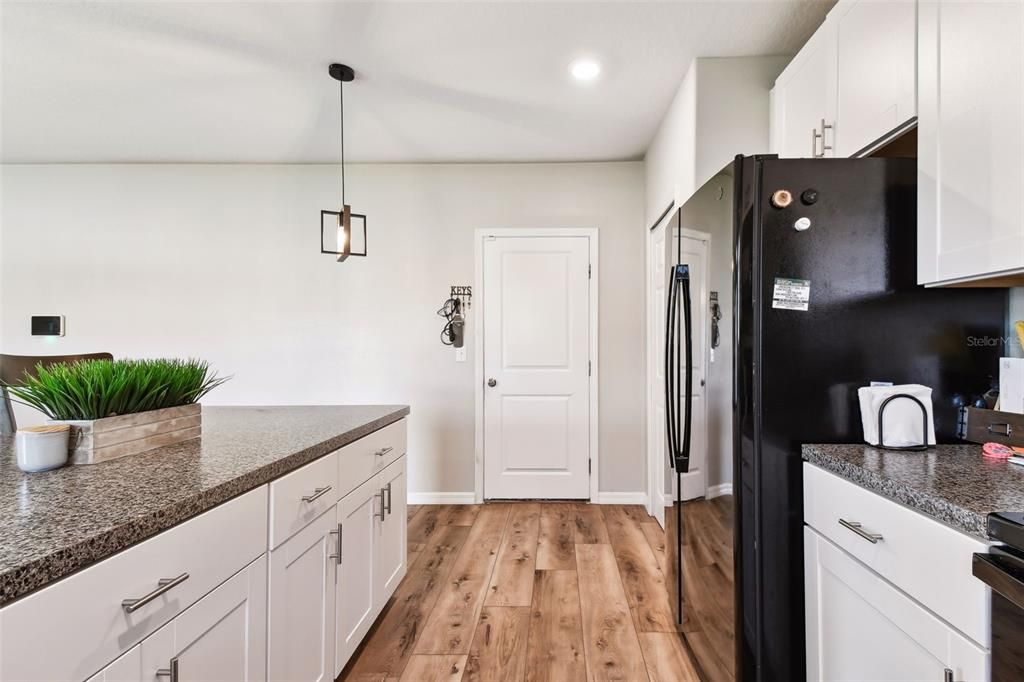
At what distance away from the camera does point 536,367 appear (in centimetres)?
352

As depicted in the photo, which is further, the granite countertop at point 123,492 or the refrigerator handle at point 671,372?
the refrigerator handle at point 671,372

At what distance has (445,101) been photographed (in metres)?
2.65

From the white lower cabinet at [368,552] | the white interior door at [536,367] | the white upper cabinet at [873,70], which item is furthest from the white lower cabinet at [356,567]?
the white upper cabinet at [873,70]

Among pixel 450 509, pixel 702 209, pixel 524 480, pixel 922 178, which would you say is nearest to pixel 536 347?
pixel 524 480

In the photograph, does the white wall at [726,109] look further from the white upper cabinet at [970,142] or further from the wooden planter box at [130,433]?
the wooden planter box at [130,433]

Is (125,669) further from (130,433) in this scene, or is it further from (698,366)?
(698,366)

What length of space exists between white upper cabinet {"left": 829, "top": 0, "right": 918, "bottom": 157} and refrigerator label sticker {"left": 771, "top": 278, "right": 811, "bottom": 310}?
591 millimetres

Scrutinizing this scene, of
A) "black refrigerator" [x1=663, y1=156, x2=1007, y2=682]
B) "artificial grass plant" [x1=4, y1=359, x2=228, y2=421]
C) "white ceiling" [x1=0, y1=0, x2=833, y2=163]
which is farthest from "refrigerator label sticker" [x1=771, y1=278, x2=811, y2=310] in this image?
"artificial grass plant" [x1=4, y1=359, x2=228, y2=421]

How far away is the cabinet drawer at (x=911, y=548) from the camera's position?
29.9 inches

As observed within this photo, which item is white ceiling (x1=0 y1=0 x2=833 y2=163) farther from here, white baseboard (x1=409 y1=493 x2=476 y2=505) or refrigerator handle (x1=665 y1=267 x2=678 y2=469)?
white baseboard (x1=409 y1=493 x2=476 y2=505)

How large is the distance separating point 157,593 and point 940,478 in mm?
1526

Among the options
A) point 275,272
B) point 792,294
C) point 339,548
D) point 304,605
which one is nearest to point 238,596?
point 304,605

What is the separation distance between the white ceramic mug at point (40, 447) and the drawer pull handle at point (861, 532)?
1.80m

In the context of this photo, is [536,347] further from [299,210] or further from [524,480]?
[299,210]
